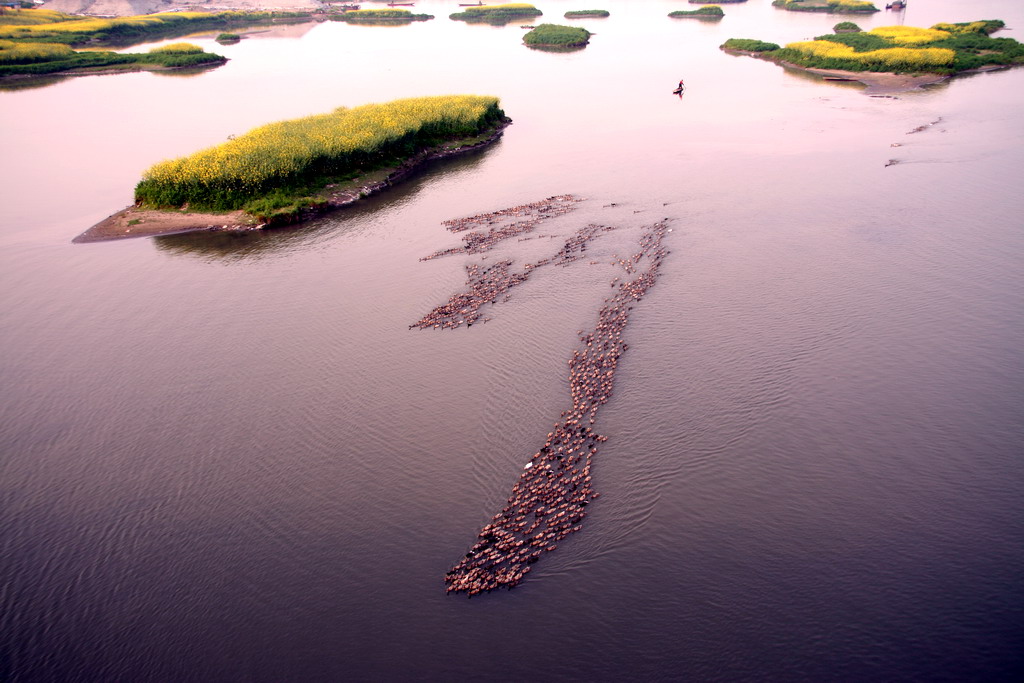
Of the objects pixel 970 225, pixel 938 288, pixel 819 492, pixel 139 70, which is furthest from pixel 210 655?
pixel 139 70

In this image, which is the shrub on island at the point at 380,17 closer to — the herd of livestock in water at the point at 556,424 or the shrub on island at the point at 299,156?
the shrub on island at the point at 299,156

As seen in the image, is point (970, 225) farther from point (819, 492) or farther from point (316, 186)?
point (316, 186)

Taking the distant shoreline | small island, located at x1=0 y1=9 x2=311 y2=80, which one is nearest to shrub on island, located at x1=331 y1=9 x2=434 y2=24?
small island, located at x1=0 y1=9 x2=311 y2=80

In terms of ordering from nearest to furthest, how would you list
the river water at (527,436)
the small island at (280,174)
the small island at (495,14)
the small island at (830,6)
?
1. the river water at (527,436)
2. the small island at (280,174)
3. the small island at (830,6)
4. the small island at (495,14)

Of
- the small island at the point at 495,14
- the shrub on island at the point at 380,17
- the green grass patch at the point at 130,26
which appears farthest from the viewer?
the shrub on island at the point at 380,17

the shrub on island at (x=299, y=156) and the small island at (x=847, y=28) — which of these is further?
the small island at (x=847, y=28)

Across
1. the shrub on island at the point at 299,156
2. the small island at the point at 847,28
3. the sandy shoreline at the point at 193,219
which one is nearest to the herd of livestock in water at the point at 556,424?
the sandy shoreline at the point at 193,219

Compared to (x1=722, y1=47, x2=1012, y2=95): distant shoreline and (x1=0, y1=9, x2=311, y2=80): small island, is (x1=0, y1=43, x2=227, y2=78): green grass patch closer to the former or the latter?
(x1=0, y1=9, x2=311, y2=80): small island

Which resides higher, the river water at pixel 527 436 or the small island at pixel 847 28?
the small island at pixel 847 28
